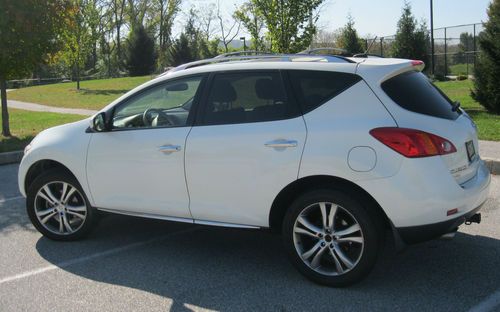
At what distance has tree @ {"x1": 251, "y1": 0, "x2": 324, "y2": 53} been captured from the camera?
14.0m

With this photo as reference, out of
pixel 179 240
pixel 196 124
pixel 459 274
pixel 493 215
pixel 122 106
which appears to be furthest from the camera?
pixel 493 215

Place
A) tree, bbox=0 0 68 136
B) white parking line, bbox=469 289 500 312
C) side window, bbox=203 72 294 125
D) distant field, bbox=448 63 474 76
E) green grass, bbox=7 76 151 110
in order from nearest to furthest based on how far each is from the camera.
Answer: white parking line, bbox=469 289 500 312, side window, bbox=203 72 294 125, tree, bbox=0 0 68 136, green grass, bbox=7 76 151 110, distant field, bbox=448 63 474 76

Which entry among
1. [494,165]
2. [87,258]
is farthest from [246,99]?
[494,165]

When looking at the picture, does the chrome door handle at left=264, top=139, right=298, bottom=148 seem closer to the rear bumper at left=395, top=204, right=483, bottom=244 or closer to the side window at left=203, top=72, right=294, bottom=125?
the side window at left=203, top=72, right=294, bottom=125

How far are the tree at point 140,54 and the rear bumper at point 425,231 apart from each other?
1578 inches

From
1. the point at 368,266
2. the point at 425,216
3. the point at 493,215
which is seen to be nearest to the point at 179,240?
the point at 368,266

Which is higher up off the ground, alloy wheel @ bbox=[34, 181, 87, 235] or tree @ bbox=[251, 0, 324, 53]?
tree @ bbox=[251, 0, 324, 53]

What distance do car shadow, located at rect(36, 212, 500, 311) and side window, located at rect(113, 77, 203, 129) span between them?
112cm

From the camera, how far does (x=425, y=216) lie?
3746mm

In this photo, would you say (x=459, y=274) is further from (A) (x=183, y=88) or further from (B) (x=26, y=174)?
(B) (x=26, y=174)

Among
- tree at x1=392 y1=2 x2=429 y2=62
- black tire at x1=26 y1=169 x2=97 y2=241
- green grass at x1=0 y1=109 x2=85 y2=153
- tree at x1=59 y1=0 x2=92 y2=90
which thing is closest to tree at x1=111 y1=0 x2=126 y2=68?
tree at x1=59 y1=0 x2=92 y2=90

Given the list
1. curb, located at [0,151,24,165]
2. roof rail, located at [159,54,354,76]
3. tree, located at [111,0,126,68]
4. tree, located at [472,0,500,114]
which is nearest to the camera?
roof rail, located at [159,54,354,76]

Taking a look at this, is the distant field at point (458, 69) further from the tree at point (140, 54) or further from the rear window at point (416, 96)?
the rear window at point (416, 96)

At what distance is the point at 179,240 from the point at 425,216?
254 cm
